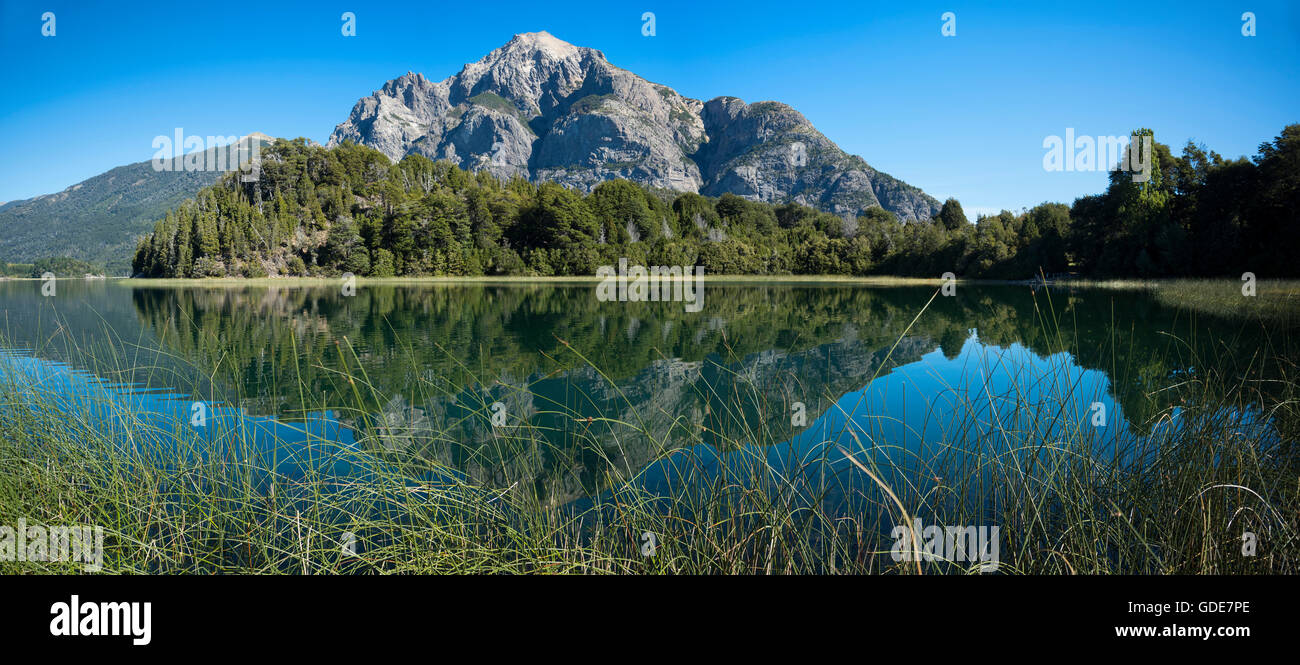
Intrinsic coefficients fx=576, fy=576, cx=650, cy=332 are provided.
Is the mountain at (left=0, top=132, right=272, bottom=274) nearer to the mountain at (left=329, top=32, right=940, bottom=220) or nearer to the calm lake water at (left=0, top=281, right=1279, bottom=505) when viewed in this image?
the mountain at (left=329, top=32, right=940, bottom=220)

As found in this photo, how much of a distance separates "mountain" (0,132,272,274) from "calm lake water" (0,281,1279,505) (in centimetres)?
11578

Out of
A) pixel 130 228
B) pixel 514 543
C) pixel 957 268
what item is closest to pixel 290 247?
pixel 957 268

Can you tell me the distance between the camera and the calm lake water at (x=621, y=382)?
3.61m

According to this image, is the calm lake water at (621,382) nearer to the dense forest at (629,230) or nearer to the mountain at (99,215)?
the dense forest at (629,230)

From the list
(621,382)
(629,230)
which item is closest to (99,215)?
(629,230)

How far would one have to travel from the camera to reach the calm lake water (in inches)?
142

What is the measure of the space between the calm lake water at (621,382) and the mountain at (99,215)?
11578cm

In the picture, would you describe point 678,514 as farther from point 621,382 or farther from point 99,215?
point 99,215

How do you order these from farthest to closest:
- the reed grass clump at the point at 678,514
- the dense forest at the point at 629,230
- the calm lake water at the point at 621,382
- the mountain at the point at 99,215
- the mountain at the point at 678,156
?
the mountain at the point at 678,156 → the mountain at the point at 99,215 → the dense forest at the point at 629,230 → the calm lake water at the point at 621,382 → the reed grass clump at the point at 678,514

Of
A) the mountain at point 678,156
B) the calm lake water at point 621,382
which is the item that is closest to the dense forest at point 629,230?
the calm lake water at point 621,382

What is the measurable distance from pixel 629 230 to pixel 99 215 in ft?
511
